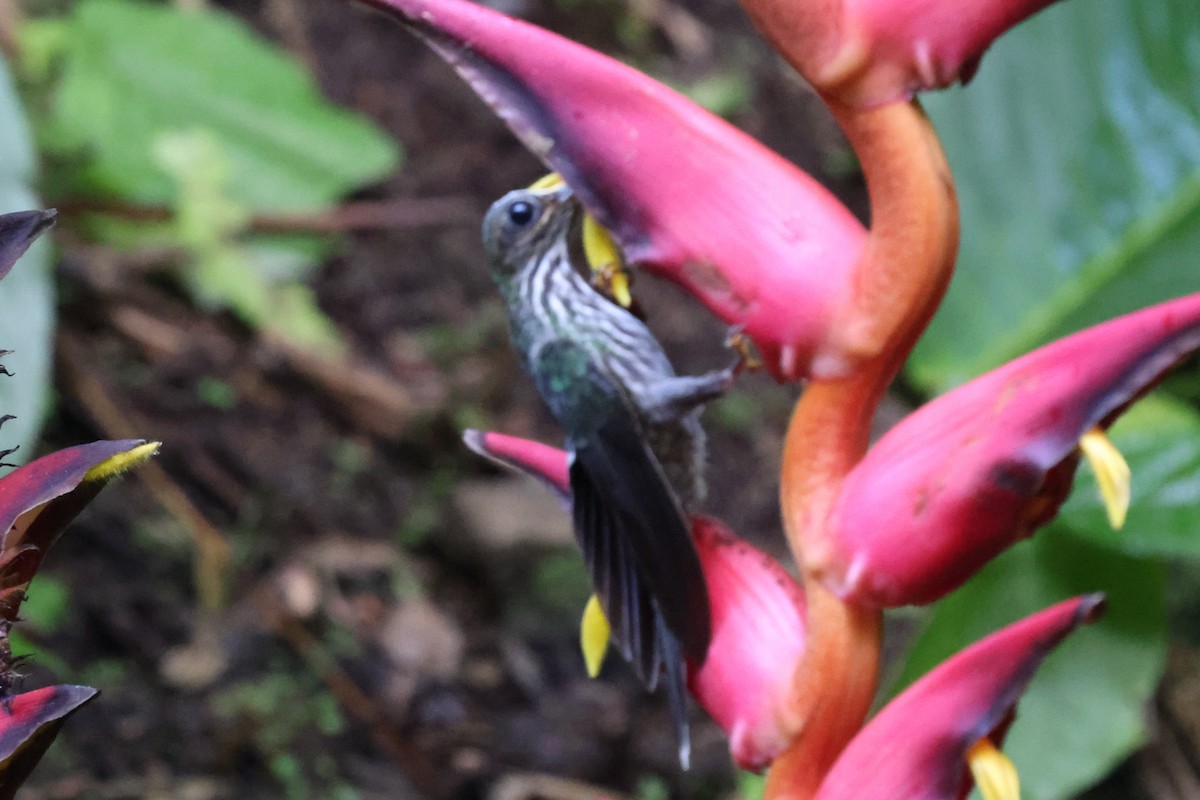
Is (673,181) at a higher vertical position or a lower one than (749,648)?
higher

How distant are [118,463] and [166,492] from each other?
3.43 feet

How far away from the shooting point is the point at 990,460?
368mm

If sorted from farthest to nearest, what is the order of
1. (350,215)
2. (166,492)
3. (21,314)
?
(350,215) → (166,492) → (21,314)

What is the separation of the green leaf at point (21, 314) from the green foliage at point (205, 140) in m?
0.62

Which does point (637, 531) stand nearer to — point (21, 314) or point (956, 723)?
point (956, 723)

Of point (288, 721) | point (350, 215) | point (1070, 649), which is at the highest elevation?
point (350, 215)

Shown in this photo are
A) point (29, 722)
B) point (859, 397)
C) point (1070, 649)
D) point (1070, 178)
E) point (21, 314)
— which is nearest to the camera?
point (29, 722)

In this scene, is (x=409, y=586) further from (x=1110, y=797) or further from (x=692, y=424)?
(x=692, y=424)

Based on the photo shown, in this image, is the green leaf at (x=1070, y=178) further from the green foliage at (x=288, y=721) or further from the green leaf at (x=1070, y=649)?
the green foliage at (x=288, y=721)

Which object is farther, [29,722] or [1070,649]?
[1070,649]

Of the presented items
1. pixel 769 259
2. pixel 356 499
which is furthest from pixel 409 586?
pixel 769 259

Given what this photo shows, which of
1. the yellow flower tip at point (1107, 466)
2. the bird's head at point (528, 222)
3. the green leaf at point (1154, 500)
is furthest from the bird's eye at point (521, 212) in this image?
the green leaf at point (1154, 500)

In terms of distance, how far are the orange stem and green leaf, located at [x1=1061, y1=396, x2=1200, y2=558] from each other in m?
0.51

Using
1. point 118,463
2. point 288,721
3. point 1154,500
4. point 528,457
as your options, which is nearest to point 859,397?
point 528,457
